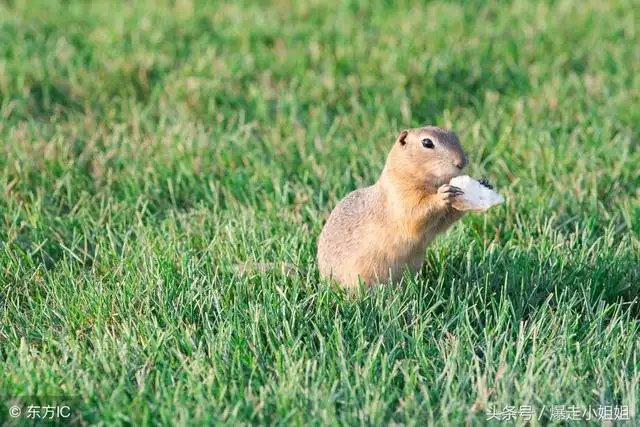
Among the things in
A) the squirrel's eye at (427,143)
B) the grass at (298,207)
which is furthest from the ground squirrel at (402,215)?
the grass at (298,207)

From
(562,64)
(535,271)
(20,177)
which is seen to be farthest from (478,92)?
(20,177)

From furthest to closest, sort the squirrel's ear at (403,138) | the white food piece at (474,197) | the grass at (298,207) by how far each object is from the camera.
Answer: the squirrel's ear at (403,138), the white food piece at (474,197), the grass at (298,207)

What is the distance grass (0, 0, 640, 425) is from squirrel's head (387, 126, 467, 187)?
435 mm

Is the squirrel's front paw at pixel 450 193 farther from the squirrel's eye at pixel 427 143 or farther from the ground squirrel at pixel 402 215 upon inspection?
the squirrel's eye at pixel 427 143

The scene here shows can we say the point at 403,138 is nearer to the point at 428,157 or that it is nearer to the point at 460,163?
the point at 428,157

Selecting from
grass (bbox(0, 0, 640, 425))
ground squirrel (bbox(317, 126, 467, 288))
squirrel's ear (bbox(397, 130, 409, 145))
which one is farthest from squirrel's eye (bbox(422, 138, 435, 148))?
grass (bbox(0, 0, 640, 425))

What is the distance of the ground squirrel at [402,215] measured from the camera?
3.46 metres

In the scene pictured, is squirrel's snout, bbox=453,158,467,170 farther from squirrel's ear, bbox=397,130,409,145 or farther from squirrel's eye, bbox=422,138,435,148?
squirrel's ear, bbox=397,130,409,145

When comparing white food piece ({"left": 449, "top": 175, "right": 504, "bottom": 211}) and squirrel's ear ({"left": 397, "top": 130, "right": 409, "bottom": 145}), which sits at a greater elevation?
squirrel's ear ({"left": 397, "top": 130, "right": 409, "bottom": 145})

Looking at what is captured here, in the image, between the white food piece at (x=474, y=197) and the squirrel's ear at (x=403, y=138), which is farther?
the squirrel's ear at (x=403, y=138)

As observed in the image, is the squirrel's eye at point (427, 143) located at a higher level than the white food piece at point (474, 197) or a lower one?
higher

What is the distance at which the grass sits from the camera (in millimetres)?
3057

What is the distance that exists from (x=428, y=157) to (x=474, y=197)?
23 centimetres

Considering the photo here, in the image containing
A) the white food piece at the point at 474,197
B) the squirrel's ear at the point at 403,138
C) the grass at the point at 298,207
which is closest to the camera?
the grass at the point at 298,207
